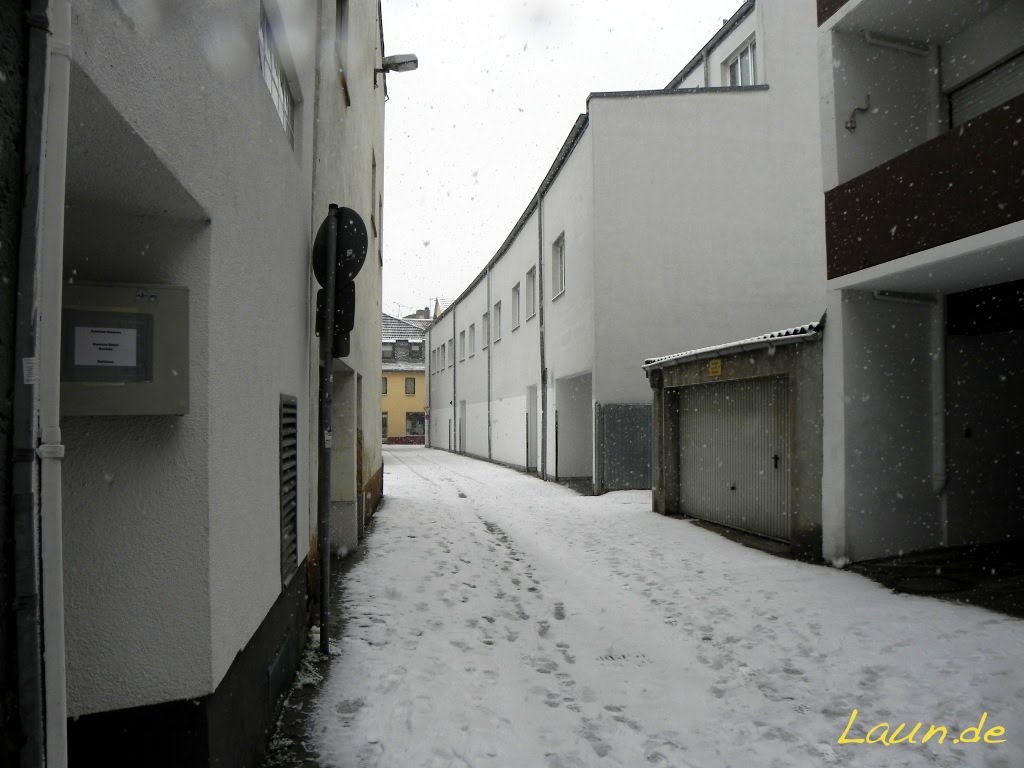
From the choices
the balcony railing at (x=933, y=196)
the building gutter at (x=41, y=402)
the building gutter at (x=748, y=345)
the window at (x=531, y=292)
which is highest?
the window at (x=531, y=292)

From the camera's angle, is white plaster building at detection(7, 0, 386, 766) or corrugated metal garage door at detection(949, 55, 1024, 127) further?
corrugated metal garage door at detection(949, 55, 1024, 127)

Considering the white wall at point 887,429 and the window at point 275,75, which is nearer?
the window at point 275,75

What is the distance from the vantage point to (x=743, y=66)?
1633 cm

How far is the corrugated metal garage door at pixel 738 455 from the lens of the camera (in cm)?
827

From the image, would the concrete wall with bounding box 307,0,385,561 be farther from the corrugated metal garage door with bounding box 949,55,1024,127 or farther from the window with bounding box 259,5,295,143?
the corrugated metal garage door with bounding box 949,55,1024,127

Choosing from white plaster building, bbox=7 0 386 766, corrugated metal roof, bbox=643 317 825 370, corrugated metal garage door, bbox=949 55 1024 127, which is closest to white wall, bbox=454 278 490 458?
corrugated metal roof, bbox=643 317 825 370

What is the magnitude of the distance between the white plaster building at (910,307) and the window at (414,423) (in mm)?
41864

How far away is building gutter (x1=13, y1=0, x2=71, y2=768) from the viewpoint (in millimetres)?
1421

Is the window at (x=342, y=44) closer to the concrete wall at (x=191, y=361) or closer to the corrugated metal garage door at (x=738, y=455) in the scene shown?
the concrete wall at (x=191, y=361)

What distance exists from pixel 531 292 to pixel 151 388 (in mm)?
17153

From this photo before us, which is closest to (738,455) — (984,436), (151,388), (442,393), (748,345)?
(748,345)

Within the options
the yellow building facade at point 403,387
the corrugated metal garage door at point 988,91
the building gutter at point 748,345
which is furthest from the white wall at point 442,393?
the corrugated metal garage door at point 988,91

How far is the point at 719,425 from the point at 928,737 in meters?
6.42

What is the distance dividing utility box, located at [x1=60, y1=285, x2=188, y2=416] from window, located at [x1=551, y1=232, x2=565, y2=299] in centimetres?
1419
